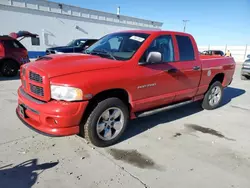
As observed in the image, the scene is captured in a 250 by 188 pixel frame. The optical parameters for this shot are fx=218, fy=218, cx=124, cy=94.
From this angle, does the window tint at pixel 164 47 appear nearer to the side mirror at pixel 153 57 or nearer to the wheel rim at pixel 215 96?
the side mirror at pixel 153 57

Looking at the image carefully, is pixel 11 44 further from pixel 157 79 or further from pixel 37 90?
pixel 157 79

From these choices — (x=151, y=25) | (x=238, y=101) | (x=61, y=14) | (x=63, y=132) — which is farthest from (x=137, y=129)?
(x=151, y=25)

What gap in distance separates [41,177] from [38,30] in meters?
20.9

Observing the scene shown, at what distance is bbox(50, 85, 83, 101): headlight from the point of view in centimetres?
294

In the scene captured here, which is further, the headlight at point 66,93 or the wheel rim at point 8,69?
the wheel rim at point 8,69

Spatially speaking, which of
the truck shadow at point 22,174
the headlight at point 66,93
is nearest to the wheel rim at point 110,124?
the headlight at point 66,93

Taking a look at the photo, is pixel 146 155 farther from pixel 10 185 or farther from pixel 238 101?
pixel 238 101

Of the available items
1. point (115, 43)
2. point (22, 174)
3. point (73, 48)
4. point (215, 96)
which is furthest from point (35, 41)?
point (22, 174)

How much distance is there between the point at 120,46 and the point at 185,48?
153 cm

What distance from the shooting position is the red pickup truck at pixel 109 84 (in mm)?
3000

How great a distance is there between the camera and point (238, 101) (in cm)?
708

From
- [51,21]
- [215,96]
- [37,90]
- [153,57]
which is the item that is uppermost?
[51,21]

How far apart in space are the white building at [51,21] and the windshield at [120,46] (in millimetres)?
17922

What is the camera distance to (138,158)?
3.25 metres
